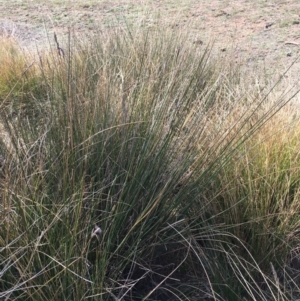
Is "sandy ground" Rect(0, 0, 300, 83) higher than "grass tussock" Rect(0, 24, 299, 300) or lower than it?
lower

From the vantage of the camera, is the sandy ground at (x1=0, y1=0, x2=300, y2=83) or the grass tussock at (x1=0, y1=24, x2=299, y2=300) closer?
the grass tussock at (x1=0, y1=24, x2=299, y2=300)

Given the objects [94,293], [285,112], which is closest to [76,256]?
[94,293]

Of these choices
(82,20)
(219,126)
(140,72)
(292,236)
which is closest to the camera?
(292,236)

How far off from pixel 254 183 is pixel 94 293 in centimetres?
85

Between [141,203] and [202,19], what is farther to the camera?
[202,19]

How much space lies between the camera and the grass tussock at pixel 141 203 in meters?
1.66

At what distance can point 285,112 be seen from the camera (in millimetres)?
2807

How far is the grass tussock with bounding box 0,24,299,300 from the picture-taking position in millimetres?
1664

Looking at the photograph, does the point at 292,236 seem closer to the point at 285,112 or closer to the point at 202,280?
the point at 202,280

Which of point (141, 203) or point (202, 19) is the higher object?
point (141, 203)

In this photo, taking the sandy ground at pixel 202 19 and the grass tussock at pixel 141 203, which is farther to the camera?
the sandy ground at pixel 202 19

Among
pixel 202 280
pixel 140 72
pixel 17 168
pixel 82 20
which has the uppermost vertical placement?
pixel 17 168

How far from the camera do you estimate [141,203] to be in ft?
6.35

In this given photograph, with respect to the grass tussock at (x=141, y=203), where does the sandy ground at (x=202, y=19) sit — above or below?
below
